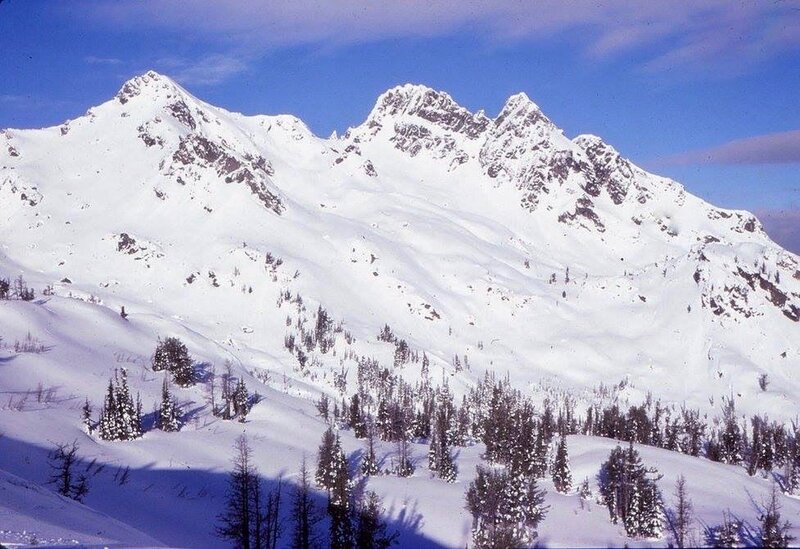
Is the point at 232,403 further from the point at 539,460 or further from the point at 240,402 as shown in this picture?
the point at 539,460

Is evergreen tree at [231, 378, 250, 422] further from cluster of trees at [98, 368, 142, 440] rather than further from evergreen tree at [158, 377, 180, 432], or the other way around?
cluster of trees at [98, 368, 142, 440]

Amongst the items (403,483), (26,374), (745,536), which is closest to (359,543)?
(403,483)

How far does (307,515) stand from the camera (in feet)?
227

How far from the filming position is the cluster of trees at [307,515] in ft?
184

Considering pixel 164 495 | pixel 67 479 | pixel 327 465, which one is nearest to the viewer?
pixel 67 479

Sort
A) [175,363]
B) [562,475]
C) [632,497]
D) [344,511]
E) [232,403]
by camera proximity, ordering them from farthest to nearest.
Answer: [175,363] < [232,403] < [562,475] < [632,497] < [344,511]

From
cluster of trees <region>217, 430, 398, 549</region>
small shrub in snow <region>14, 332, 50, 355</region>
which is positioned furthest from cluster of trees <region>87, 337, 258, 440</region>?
cluster of trees <region>217, 430, 398, 549</region>

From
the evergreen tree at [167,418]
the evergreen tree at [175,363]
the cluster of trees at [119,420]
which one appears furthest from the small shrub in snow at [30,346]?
the cluster of trees at [119,420]

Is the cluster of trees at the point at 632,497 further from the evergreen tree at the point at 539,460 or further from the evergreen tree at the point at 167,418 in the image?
the evergreen tree at the point at 167,418

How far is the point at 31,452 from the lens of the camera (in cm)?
7625

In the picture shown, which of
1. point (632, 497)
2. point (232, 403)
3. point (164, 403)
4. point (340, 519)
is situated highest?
point (232, 403)

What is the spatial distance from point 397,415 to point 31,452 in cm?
7450

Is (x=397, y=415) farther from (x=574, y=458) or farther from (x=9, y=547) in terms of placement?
(x=9, y=547)

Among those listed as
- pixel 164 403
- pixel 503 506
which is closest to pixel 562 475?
pixel 503 506
